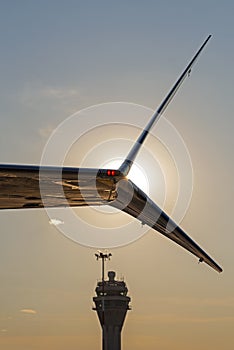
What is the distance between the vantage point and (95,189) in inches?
1139

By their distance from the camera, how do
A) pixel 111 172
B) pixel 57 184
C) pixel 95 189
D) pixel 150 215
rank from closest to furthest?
pixel 111 172
pixel 95 189
pixel 57 184
pixel 150 215

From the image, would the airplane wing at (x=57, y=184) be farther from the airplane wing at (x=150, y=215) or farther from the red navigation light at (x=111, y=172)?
the airplane wing at (x=150, y=215)

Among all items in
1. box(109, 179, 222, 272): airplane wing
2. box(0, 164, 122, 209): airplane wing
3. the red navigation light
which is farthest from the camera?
box(109, 179, 222, 272): airplane wing

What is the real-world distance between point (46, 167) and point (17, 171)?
55.9 inches

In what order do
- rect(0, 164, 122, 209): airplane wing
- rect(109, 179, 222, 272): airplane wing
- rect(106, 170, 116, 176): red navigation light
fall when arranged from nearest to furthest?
rect(106, 170, 116, 176): red navigation light
rect(0, 164, 122, 209): airplane wing
rect(109, 179, 222, 272): airplane wing

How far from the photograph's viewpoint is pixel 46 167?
26.8 meters

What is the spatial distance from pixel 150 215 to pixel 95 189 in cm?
374

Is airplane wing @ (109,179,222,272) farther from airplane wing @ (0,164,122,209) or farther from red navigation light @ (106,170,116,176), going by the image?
red navigation light @ (106,170,116,176)

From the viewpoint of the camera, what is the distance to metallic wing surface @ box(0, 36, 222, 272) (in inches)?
1031

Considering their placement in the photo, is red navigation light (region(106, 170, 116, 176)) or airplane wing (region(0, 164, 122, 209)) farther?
airplane wing (region(0, 164, 122, 209))

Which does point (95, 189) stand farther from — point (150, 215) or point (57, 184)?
point (150, 215)

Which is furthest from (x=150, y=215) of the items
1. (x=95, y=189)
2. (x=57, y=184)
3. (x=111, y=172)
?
(x=111, y=172)

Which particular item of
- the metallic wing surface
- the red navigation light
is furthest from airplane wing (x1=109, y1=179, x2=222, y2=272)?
the red navigation light

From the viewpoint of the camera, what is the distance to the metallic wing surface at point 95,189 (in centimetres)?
2619
